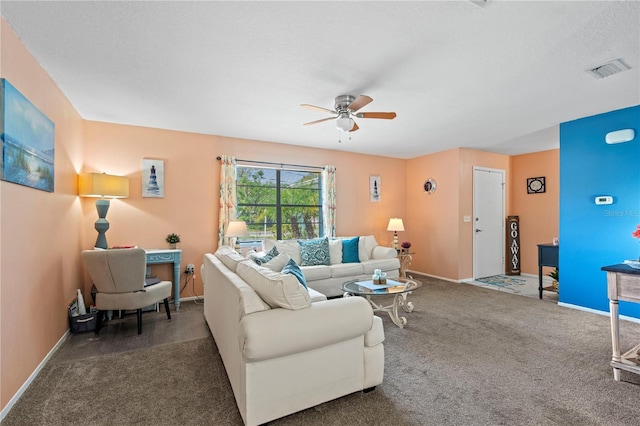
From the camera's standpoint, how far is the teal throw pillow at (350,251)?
5062mm

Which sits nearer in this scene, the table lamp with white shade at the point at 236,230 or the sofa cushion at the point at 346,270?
the table lamp with white shade at the point at 236,230

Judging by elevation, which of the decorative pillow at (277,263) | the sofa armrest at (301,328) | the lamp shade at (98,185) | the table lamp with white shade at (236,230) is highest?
the lamp shade at (98,185)

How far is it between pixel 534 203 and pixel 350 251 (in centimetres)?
426

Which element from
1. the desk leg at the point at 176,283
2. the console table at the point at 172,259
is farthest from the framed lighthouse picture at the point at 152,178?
the desk leg at the point at 176,283

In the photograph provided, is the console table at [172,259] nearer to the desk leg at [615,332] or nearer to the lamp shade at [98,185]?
the lamp shade at [98,185]

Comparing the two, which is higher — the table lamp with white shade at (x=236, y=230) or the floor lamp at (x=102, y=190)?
the floor lamp at (x=102, y=190)

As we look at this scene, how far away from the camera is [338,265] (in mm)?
4805

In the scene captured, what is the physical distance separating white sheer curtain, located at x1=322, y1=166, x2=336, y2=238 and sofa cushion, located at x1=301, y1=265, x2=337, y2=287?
1301 mm

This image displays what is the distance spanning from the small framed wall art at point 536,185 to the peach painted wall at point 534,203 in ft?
0.22

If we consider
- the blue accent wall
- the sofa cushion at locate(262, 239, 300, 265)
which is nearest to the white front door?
the blue accent wall

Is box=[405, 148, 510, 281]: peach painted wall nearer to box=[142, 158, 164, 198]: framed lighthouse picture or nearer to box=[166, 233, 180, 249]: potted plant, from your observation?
box=[166, 233, 180, 249]: potted plant

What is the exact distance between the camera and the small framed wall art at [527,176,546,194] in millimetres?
6250

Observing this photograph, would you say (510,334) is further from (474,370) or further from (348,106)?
(348,106)

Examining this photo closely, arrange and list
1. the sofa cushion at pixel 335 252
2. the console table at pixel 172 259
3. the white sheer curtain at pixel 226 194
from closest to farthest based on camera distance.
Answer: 1. the console table at pixel 172 259
2. the white sheer curtain at pixel 226 194
3. the sofa cushion at pixel 335 252
